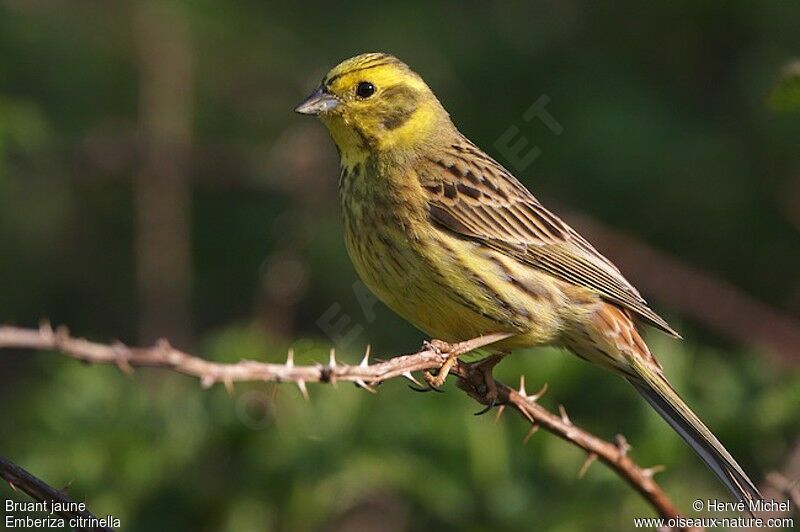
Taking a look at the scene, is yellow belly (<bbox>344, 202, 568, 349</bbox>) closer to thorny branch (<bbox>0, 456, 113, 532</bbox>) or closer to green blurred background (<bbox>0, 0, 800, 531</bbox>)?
green blurred background (<bbox>0, 0, 800, 531</bbox>)

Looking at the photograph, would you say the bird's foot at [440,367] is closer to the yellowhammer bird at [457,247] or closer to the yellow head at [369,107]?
the yellowhammer bird at [457,247]

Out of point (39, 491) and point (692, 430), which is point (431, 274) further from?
point (39, 491)

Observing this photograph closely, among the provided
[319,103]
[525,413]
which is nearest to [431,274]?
[319,103]

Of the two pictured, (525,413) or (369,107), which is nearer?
(525,413)

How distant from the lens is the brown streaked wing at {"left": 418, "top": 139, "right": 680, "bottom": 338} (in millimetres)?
4523

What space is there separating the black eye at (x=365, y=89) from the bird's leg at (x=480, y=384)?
1.18m

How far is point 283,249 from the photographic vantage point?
7125 millimetres

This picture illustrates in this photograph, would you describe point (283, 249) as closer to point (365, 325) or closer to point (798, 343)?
point (365, 325)

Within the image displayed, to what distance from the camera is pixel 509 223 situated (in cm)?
476

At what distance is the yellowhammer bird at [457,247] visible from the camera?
4.21 meters

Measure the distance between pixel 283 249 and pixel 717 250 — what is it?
234cm

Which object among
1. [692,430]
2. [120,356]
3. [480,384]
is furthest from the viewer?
[692,430]

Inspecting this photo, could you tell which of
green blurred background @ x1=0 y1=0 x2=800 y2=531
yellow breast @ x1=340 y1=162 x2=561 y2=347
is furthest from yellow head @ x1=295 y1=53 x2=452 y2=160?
green blurred background @ x1=0 y1=0 x2=800 y2=531

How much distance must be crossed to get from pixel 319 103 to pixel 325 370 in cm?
217
